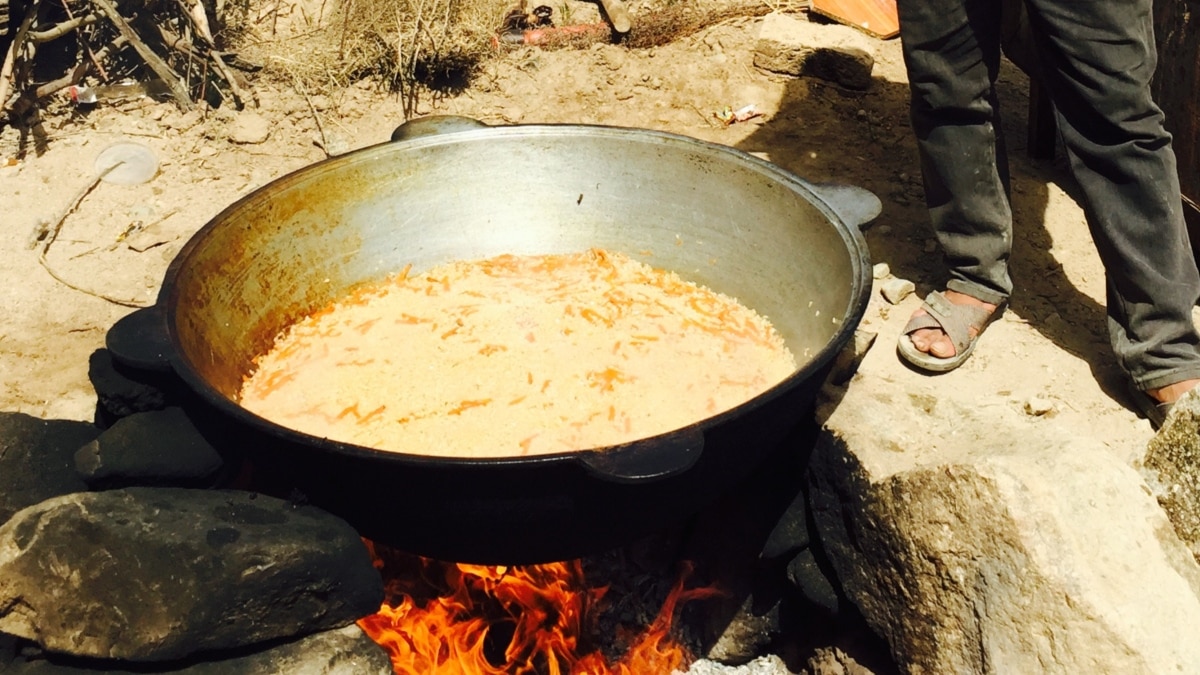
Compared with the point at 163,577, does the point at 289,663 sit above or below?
below

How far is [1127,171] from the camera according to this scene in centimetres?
279

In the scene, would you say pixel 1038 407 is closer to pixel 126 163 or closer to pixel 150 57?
pixel 126 163

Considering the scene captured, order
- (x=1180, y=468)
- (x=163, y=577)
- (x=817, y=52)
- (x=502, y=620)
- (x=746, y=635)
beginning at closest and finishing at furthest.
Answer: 1. (x=163, y=577)
2. (x=1180, y=468)
3. (x=502, y=620)
4. (x=746, y=635)
5. (x=817, y=52)

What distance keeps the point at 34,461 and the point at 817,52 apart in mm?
4451

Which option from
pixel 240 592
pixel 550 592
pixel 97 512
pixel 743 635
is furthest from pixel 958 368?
pixel 97 512

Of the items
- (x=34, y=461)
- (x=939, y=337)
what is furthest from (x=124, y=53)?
(x=939, y=337)

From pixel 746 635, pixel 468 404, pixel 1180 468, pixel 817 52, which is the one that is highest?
pixel 468 404

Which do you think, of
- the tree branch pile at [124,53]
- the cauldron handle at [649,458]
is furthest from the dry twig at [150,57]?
the cauldron handle at [649,458]

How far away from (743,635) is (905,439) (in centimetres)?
79

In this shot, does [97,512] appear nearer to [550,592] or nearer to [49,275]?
[550,592]

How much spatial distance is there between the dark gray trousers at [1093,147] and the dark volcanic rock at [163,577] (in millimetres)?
2366

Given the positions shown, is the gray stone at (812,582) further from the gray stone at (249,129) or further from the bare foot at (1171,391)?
the gray stone at (249,129)

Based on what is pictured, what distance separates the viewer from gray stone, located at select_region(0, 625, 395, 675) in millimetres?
2072

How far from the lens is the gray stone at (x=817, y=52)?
527 cm
